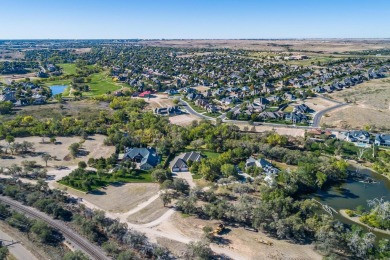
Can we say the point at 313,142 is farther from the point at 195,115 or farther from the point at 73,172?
the point at 73,172

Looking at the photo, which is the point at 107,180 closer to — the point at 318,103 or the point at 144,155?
the point at 144,155

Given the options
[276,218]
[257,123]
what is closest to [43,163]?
[276,218]

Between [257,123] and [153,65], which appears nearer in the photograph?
[257,123]

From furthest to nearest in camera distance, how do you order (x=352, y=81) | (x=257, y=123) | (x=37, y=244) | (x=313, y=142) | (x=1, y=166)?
(x=352, y=81) → (x=257, y=123) → (x=313, y=142) → (x=1, y=166) → (x=37, y=244)

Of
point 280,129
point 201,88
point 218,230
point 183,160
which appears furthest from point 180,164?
point 201,88

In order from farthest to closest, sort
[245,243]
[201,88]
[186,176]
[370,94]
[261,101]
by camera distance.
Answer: [201,88] < [370,94] < [261,101] < [186,176] < [245,243]

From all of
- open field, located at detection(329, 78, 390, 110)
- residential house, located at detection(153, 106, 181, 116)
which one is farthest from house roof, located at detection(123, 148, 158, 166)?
open field, located at detection(329, 78, 390, 110)

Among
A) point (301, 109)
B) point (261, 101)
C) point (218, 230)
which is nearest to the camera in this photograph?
point (218, 230)
